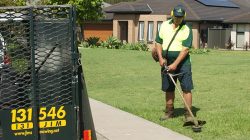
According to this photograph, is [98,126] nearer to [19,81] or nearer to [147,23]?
[19,81]

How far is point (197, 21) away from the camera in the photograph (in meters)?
41.4

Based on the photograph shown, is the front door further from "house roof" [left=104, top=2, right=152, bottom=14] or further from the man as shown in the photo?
the man

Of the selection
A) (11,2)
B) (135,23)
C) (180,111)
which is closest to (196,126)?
(180,111)

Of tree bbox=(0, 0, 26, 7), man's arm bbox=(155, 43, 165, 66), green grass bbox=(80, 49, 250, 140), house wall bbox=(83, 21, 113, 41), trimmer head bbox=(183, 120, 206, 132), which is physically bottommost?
green grass bbox=(80, 49, 250, 140)

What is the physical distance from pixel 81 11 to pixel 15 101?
3999 cm

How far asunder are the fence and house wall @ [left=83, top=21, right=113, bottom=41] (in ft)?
158

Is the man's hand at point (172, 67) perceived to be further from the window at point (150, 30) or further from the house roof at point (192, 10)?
the window at point (150, 30)

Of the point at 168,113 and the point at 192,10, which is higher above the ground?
the point at 192,10

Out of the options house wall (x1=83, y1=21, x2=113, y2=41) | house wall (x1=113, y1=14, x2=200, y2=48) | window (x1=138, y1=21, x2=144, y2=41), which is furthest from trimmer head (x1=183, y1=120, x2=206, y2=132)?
house wall (x1=83, y1=21, x2=113, y2=41)

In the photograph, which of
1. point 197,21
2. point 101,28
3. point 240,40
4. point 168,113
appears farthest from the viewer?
point 101,28

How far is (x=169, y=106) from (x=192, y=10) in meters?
34.8

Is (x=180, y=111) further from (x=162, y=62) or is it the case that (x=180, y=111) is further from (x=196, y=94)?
(x=196, y=94)

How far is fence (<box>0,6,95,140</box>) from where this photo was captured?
14.9 ft

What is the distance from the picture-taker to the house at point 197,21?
41.3 meters
